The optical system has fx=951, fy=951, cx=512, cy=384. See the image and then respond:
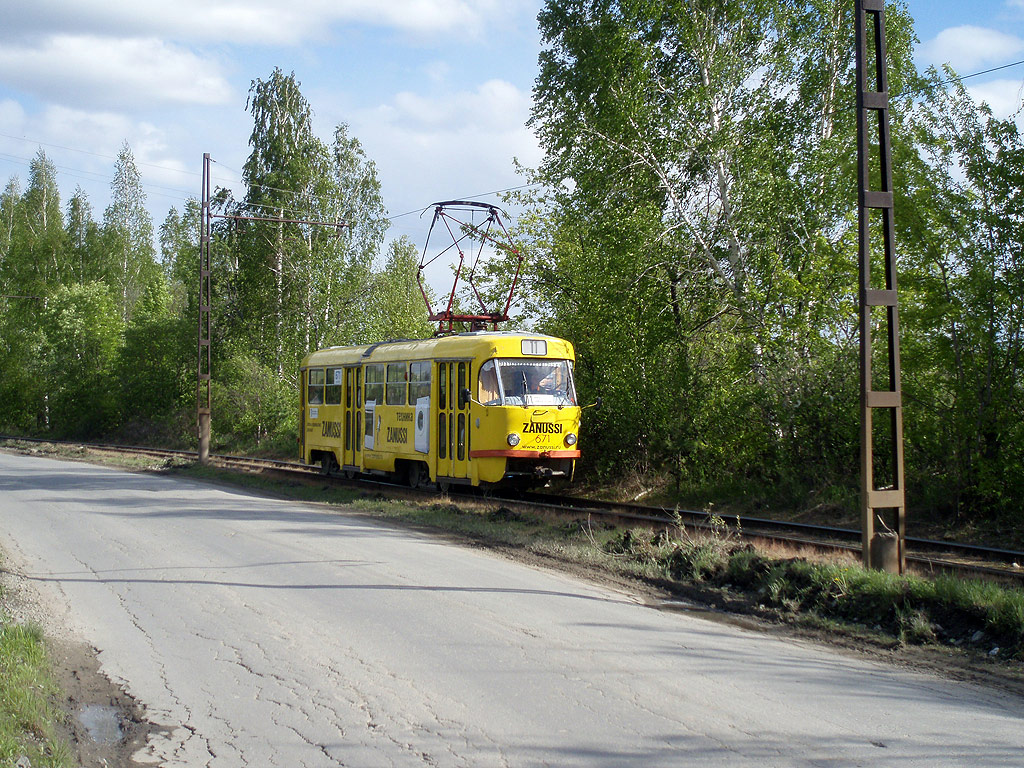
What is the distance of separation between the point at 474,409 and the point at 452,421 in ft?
2.81

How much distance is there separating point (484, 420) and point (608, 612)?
8.60 m

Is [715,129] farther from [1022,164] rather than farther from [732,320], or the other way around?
[1022,164]

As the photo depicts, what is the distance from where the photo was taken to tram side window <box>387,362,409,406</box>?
19.6 metres

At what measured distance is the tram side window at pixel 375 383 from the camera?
20594 mm

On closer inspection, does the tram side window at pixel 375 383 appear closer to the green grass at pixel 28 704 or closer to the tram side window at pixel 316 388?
the tram side window at pixel 316 388

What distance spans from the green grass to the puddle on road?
0.17 metres

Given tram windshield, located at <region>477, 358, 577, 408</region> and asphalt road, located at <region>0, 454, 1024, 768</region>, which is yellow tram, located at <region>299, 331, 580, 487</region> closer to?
tram windshield, located at <region>477, 358, 577, 408</region>

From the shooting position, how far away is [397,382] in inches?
781

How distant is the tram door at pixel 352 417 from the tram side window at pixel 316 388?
62.2 inches

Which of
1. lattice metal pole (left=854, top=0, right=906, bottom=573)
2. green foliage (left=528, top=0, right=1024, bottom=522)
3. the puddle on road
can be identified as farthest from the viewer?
green foliage (left=528, top=0, right=1024, bottom=522)

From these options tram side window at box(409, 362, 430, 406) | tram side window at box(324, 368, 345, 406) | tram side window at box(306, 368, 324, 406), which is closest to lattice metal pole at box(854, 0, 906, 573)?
tram side window at box(409, 362, 430, 406)

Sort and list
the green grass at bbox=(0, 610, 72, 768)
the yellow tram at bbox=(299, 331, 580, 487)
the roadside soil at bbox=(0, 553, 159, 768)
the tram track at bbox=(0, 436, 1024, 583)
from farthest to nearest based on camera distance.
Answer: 1. the yellow tram at bbox=(299, 331, 580, 487)
2. the tram track at bbox=(0, 436, 1024, 583)
3. the roadside soil at bbox=(0, 553, 159, 768)
4. the green grass at bbox=(0, 610, 72, 768)

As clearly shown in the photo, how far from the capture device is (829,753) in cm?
513

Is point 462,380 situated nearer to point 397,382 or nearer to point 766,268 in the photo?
point 397,382
